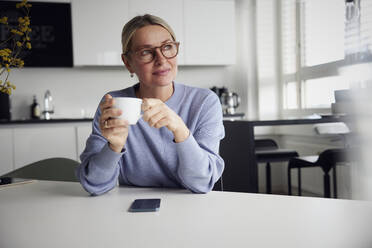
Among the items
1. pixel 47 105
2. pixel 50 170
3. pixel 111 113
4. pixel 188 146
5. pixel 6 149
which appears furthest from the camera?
pixel 47 105

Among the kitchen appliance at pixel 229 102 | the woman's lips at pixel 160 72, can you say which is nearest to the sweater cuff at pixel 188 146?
the woman's lips at pixel 160 72

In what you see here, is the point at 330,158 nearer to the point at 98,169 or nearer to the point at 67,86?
the point at 98,169

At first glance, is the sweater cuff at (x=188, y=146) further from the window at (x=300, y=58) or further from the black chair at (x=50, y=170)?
the window at (x=300, y=58)

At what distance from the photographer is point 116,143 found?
2.85ft

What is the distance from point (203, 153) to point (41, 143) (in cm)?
257

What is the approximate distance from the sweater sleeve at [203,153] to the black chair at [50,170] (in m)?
0.73

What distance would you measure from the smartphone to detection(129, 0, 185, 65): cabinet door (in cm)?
297

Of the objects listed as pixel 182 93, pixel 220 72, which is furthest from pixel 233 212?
pixel 220 72

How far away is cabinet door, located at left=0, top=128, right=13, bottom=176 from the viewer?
310 centimetres

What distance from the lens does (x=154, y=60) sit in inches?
40.7

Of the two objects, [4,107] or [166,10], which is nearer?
[4,107]

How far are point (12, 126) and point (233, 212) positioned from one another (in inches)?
113

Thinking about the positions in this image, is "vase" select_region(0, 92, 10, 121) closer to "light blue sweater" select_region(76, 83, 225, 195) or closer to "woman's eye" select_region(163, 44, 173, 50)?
"light blue sweater" select_region(76, 83, 225, 195)

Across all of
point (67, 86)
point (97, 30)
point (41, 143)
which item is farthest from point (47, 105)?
point (97, 30)
